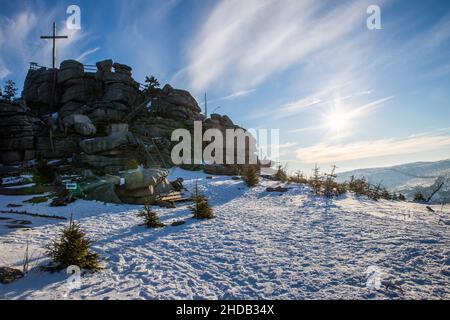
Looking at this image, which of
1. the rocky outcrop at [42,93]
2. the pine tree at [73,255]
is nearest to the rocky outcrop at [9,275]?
the pine tree at [73,255]

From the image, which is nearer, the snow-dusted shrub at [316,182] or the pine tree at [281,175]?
the snow-dusted shrub at [316,182]

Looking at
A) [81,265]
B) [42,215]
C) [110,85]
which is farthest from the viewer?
[110,85]

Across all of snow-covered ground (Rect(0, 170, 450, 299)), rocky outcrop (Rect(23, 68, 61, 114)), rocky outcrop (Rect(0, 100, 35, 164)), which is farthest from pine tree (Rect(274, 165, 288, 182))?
rocky outcrop (Rect(23, 68, 61, 114))

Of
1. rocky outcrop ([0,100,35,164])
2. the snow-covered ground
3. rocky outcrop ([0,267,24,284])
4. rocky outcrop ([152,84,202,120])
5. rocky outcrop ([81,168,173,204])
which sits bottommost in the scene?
the snow-covered ground

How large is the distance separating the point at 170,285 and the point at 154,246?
2438 mm

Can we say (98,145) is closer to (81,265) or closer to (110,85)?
(110,85)

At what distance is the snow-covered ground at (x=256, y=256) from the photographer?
4.34 metres

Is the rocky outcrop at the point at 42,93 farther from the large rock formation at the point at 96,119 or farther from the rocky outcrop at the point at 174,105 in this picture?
the rocky outcrop at the point at 174,105

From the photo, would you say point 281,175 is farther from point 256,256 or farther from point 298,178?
point 256,256

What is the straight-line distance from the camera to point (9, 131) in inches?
985

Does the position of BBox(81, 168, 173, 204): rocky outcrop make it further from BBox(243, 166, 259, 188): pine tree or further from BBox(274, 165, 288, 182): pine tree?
BBox(274, 165, 288, 182): pine tree

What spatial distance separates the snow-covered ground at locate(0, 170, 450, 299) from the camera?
4336 mm

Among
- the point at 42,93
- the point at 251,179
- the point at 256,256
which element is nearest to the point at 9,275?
the point at 256,256
